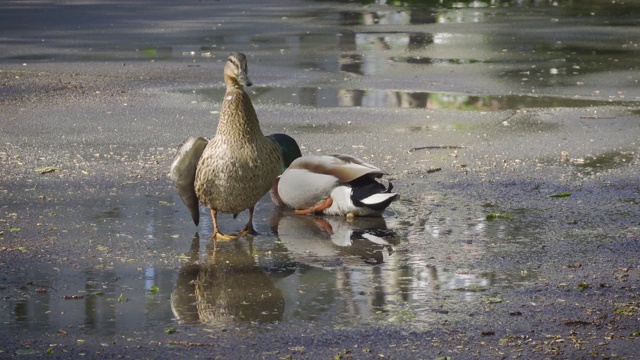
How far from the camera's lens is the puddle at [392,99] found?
1098cm

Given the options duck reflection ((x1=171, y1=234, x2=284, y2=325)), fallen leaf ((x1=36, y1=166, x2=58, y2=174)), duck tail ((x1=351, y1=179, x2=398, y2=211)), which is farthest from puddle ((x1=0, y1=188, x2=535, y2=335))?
fallen leaf ((x1=36, y1=166, x2=58, y2=174))

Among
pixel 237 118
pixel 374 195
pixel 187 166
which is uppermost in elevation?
pixel 237 118

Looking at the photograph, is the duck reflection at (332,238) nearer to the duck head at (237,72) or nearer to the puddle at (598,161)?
the duck head at (237,72)

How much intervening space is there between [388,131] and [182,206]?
2839mm

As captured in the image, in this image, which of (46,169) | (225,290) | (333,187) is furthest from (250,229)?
(46,169)

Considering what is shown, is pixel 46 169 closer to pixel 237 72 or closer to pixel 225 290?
pixel 237 72

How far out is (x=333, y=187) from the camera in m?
7.20

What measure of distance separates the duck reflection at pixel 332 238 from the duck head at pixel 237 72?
893mm

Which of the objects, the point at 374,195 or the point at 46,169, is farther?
the point at 46,169

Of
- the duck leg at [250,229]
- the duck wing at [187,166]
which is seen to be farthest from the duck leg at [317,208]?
the duck wing at [187,166]

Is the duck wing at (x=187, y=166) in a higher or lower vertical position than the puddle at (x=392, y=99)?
higher

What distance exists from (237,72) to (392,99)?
4.82 metres

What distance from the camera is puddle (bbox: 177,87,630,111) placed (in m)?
11.0

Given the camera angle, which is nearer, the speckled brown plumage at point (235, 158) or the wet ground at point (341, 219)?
the wet ground at point (341, 219)
